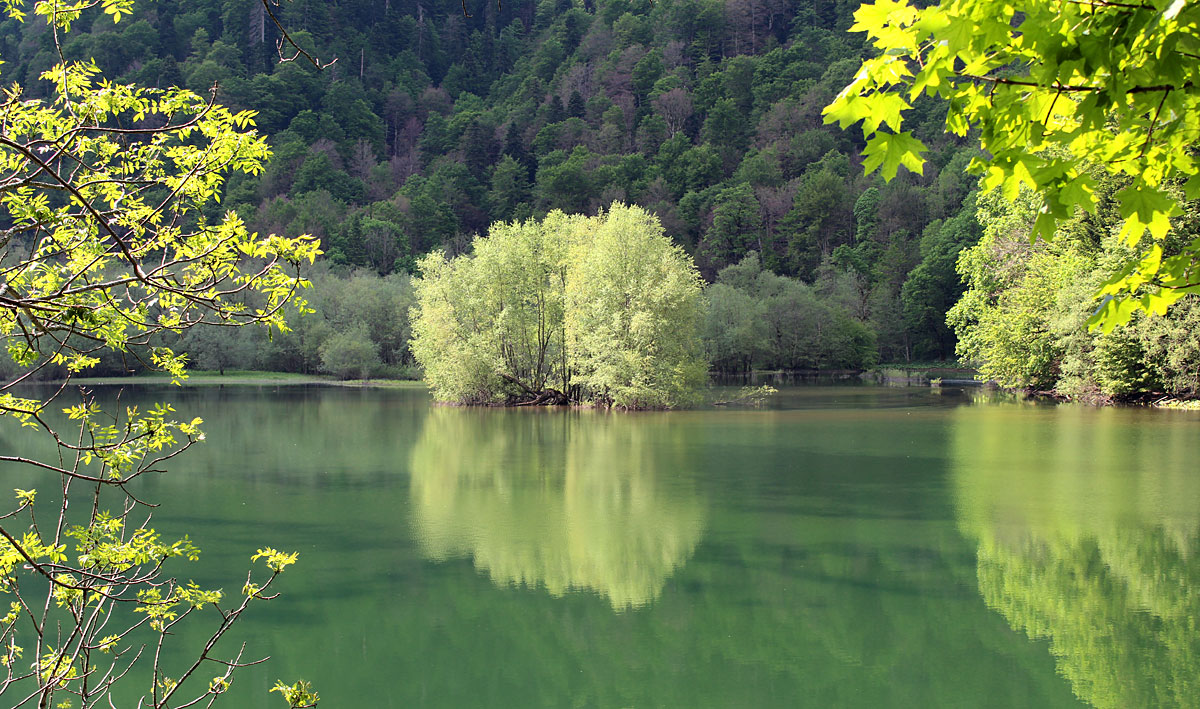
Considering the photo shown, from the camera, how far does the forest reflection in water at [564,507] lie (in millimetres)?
11125

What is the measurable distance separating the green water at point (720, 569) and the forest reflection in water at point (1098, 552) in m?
Answer: 0.04

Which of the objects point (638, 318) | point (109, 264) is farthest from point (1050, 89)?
point (638, 318)

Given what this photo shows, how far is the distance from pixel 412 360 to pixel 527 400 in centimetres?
2306

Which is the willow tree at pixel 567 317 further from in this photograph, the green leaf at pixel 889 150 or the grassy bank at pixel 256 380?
the green leaf at pixel 889 150

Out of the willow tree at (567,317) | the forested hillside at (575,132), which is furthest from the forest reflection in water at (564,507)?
the forested hillside at (575,132)

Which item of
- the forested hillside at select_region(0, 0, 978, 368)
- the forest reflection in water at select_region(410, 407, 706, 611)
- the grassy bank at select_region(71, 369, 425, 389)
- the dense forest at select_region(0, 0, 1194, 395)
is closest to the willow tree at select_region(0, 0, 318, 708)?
the forest reflection in water at select_region(410, 407, 706, 611)

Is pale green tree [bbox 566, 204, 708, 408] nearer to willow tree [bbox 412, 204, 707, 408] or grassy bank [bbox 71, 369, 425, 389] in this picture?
willow tree [bbox 412, 204, 707, 408]

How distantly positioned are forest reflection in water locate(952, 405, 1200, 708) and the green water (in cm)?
4

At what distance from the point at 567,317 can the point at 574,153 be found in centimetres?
7057

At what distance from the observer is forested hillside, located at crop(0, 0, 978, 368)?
79.5 metres

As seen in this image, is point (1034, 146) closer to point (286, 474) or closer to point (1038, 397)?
point (286, 474)

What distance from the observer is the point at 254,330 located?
61969mm

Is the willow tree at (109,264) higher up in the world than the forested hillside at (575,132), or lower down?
lower down

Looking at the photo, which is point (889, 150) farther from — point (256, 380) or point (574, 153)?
point (574, 153)
